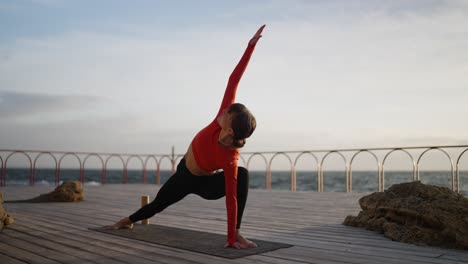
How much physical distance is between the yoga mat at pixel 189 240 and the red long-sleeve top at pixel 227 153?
0.53ft

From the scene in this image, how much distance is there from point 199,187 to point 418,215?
1674 mm

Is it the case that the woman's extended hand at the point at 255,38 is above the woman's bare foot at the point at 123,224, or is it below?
above

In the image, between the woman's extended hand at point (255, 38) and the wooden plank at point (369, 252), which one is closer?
the wooden plank at point (369, 252)

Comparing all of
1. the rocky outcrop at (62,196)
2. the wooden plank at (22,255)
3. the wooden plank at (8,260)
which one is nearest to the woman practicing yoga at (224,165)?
the wooden plank at (22,255)

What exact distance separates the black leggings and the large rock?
3.94 feet

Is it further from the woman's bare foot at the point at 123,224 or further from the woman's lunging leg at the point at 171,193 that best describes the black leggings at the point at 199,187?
the woman's bare foot at the point at 123,224

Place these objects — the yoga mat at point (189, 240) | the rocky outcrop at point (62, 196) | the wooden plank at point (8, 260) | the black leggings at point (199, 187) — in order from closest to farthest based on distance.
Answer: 1. the wooden plank at point (8, 260)
2. the yoga mat at point (189, 240)
3. the black leggings at point (199, 187)
4. the rocky outcrop at point (62, 196)

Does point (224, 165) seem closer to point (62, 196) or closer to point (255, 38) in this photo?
point (255, 38)

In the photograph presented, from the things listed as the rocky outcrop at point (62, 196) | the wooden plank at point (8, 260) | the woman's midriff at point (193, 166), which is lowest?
the rocky outcrop at point (62, 196)

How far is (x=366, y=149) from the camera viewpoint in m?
8.81

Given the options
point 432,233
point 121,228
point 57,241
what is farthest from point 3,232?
point 432,233

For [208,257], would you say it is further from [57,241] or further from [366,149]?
[366,149]

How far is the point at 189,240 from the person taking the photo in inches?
126

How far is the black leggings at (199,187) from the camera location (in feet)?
10.2
